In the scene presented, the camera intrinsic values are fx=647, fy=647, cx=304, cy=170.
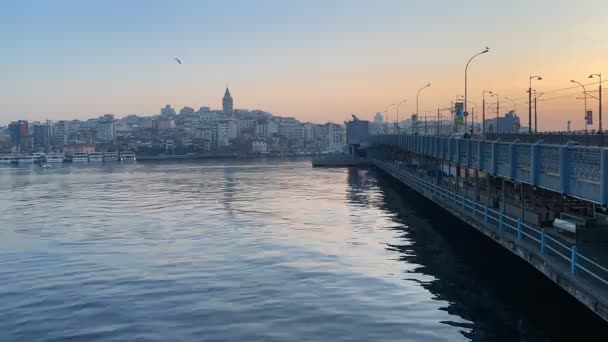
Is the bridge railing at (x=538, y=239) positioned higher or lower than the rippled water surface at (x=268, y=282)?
higher

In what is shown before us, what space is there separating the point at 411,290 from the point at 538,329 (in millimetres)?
6643

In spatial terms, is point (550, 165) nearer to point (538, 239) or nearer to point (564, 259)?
point (538, 239)

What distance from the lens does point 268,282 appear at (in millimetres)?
29422

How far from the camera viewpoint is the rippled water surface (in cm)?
2244

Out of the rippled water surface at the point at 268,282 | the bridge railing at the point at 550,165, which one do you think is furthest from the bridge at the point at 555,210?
the rippled water surface at the point at 268,282

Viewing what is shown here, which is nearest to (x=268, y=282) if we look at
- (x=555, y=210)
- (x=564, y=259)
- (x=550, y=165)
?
(x=564, y=259)

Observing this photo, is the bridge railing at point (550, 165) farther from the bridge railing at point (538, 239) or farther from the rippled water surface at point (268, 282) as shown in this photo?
the rippled water surface at point (268, 282)

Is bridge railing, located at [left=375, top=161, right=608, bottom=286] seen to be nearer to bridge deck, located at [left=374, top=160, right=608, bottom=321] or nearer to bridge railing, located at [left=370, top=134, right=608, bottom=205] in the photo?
bridge deck, located at [left=374, top=160, right=608, bottom=321]

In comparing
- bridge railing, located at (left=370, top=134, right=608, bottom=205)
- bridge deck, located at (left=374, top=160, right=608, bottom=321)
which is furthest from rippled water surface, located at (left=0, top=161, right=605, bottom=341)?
bridge railing, located at (left=370, top=134, right=608, bottom=205)

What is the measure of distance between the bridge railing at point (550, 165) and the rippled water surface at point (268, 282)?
15.0 feet

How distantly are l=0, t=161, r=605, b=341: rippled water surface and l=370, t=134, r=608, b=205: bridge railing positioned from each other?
15.0ft

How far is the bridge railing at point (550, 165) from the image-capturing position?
72.4 feet

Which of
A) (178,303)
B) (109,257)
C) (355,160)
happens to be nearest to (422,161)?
(355,160)

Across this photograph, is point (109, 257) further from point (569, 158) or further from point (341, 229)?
point (569, 158)
